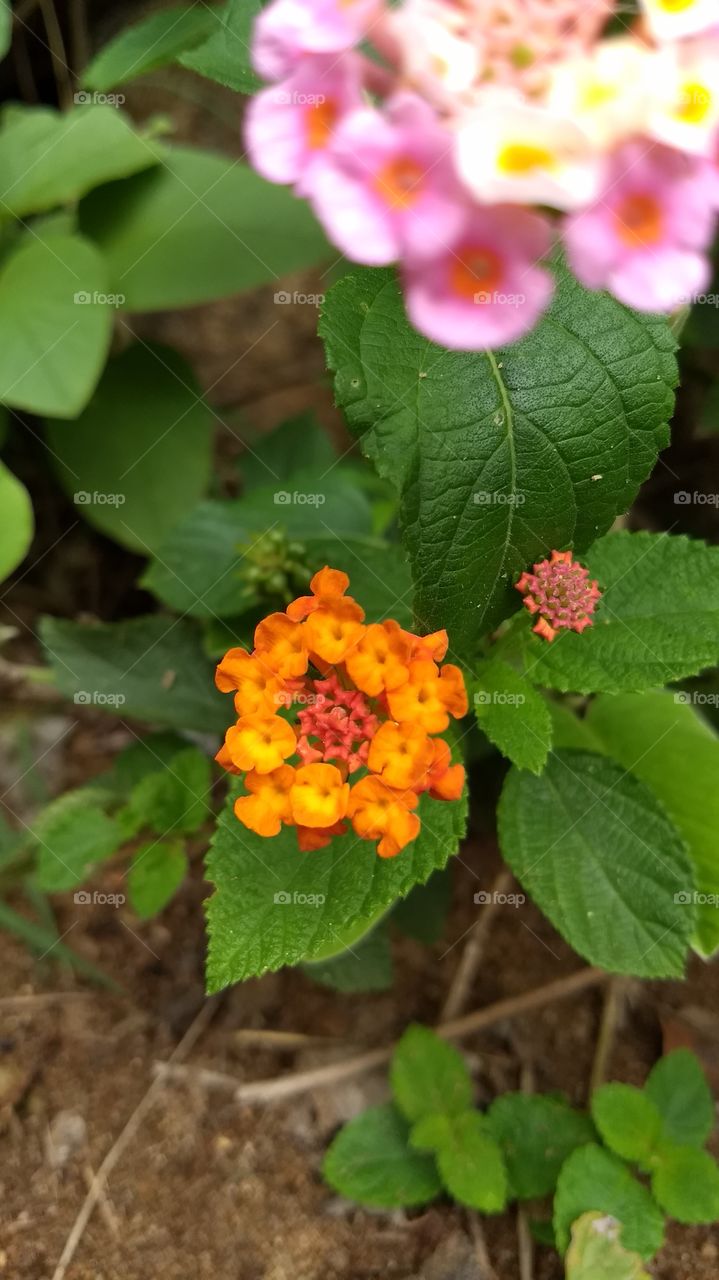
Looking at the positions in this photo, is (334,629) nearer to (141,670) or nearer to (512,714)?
(512,714)

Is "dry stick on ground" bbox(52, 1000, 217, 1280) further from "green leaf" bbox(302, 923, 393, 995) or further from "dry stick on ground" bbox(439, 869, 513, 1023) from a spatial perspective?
"dry stick on ground" bbox(439, 869, 513, 1023)

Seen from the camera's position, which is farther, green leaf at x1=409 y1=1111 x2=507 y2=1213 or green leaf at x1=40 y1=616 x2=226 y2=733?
Answer: green leaf at x1=40 y1=616 x2=226 y2=733

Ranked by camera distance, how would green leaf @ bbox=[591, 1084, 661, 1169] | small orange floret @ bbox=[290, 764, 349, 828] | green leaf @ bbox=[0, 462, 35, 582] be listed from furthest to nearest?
green leaf @ bbox=[0, 462, 35, 582] < green leaf @ bbox=[591, 1084, 661, 1169] < small orange floret @ bbox=[290, 764, 349, 828]

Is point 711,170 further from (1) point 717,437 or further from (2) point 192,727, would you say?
(1) point 717,437

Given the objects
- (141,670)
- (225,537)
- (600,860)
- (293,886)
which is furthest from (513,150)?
(141,670)

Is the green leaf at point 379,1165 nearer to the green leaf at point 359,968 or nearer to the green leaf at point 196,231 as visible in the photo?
the green leaf at point 359,968

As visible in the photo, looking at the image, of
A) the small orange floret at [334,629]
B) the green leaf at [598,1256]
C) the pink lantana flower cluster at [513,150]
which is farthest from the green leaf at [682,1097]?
the pink lantana flower cluster at [513,150]

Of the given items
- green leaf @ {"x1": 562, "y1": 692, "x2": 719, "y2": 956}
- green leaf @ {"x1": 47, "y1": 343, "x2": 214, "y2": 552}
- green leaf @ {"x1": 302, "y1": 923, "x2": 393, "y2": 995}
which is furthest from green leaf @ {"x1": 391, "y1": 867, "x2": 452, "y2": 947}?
green leaf @ {"x1": 47, "y1": 343, "x2": 214, "y2": 552}

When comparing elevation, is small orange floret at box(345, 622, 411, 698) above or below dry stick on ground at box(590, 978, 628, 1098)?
above
